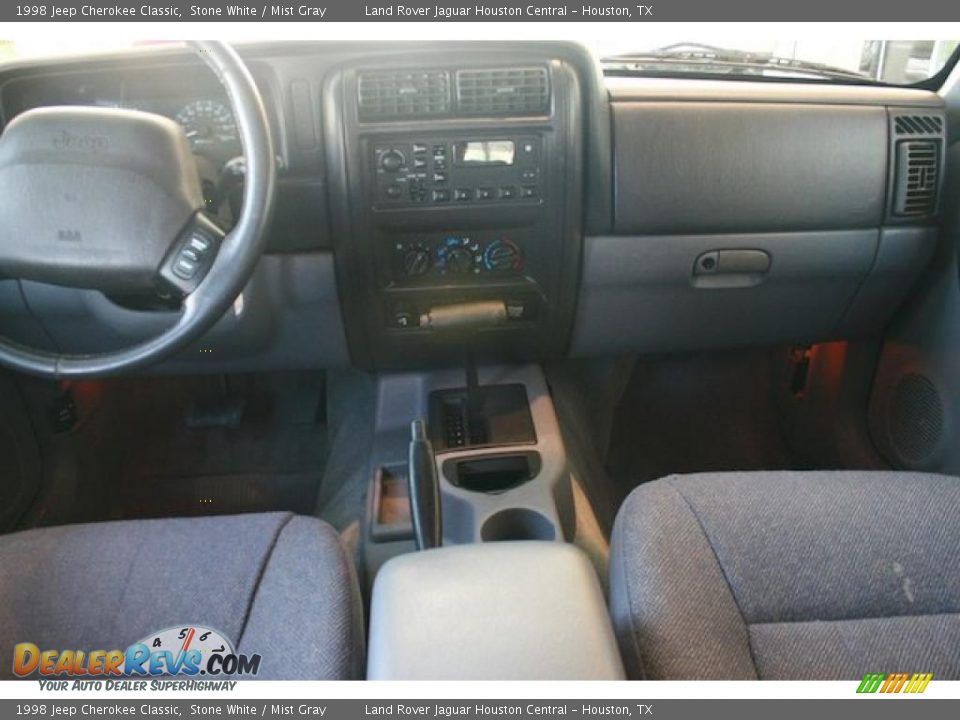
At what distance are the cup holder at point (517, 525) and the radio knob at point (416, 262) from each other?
0.45 meters

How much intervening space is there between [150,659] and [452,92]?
866 millimetres

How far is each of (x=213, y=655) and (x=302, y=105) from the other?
2.64 feet

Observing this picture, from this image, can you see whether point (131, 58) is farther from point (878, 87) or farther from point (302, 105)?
point (878, 87)

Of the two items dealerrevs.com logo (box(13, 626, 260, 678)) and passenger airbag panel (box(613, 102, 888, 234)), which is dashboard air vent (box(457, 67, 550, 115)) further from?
dealerrevs.com logo (box(13, 626, 260, 678))

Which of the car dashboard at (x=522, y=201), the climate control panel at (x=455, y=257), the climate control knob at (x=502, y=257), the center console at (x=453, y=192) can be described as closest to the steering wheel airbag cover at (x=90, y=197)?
the car dashboard at (x=522, y=201)

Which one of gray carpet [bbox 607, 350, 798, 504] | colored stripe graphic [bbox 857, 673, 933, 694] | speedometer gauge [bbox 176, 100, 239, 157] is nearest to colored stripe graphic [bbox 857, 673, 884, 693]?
colored stripe graphic [bbox 857, 673, 933, 694]

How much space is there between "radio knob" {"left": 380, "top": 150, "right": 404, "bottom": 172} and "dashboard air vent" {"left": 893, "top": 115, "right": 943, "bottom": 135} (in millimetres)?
876

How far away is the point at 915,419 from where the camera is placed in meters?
1.36

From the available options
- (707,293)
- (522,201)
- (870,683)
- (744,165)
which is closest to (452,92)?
(522,201)

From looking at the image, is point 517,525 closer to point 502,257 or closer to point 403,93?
point 502,257

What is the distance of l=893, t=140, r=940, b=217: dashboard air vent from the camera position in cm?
124

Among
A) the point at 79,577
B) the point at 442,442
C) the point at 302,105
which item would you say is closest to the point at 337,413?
the point at 442,442

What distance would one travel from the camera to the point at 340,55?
1074 millimetres

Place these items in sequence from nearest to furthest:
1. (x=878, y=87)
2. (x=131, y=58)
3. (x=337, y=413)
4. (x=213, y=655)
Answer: (x=213, y=655), (x=131, y=58), (x=878, y=87), (x=337, y=413)
